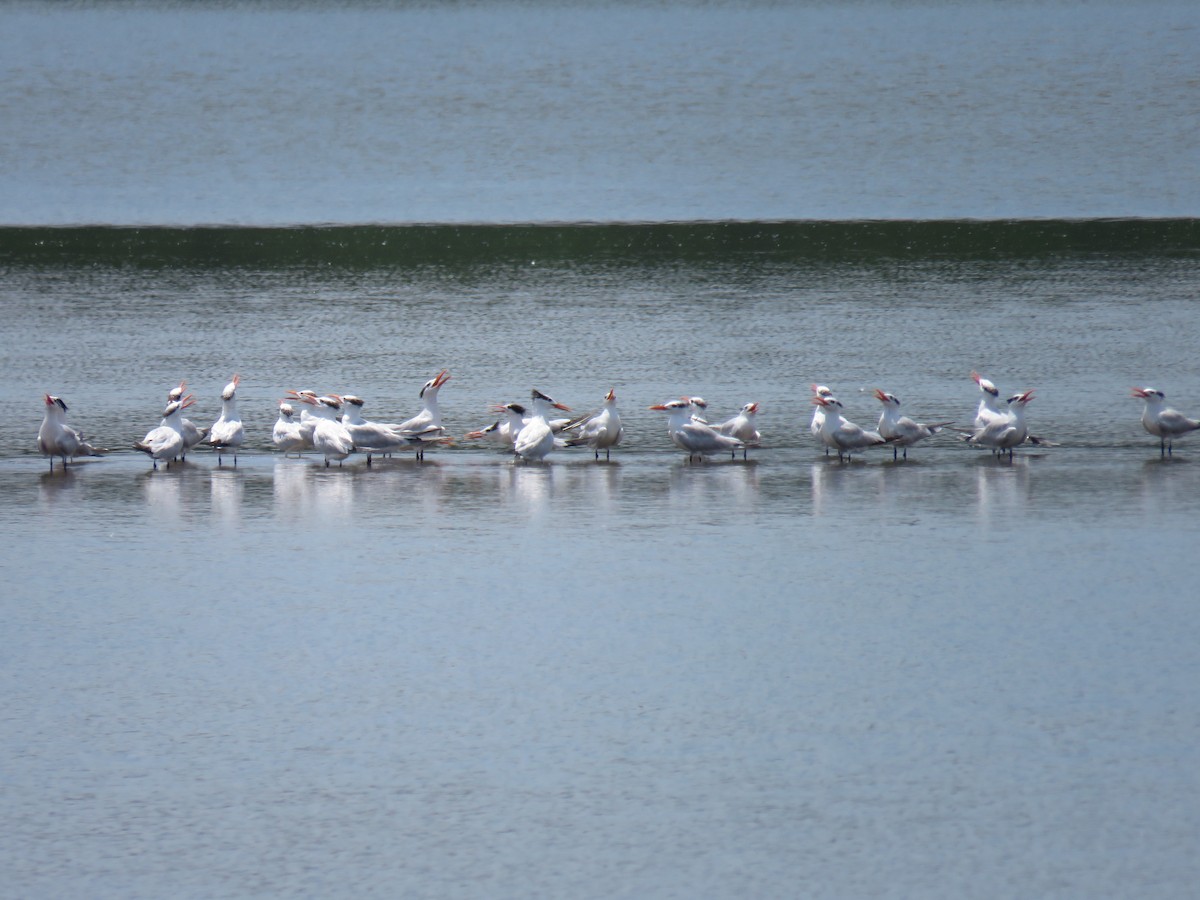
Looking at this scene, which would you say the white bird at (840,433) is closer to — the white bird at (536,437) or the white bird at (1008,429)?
the white bird at (1008,429)

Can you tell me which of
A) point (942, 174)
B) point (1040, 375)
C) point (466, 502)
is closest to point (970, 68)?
point (942, 174)

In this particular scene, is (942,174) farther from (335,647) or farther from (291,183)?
(335,647)

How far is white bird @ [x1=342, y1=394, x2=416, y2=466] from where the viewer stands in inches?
742

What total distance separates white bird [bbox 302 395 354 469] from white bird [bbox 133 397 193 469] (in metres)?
1.25

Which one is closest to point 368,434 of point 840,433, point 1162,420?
point 840,433

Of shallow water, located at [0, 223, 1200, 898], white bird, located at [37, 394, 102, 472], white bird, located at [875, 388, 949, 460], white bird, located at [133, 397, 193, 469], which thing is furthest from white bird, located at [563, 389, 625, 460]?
white bird, located at [37, 394, 102, 472]

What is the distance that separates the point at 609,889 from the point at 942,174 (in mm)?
41284

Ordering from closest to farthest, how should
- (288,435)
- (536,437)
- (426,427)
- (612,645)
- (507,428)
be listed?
1. (612,645)
2. (536,437)
3. (288,435)
4. (426,427)
5. (507,428)

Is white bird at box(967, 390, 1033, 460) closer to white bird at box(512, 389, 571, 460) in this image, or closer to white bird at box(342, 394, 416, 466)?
white bird at box(512, 389, 571, 460)

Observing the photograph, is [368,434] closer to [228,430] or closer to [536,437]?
[228,430]

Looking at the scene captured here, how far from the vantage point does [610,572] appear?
14531mm

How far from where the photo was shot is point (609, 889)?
29.1 ft

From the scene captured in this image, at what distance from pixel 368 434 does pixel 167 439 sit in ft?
6.37

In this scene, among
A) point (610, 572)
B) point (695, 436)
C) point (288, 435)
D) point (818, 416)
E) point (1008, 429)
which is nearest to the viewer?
point (610, 572)
